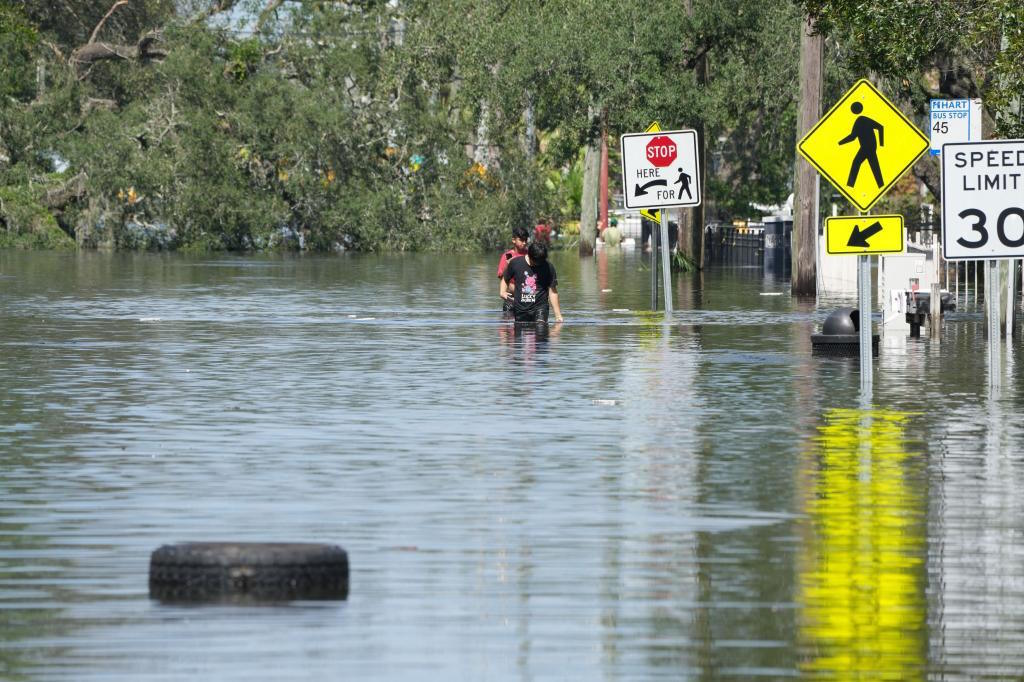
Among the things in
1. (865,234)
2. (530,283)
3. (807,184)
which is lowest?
(530,283)

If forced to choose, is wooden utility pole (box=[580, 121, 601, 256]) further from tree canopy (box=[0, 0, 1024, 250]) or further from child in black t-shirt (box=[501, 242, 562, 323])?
child in black t-shirt (box=[501, 242, 562, 323])

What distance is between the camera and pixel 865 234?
19.4 m

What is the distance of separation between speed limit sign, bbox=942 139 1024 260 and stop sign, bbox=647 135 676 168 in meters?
13.4

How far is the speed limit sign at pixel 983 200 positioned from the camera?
19.0 metres

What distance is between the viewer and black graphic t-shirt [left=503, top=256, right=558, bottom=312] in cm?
3027

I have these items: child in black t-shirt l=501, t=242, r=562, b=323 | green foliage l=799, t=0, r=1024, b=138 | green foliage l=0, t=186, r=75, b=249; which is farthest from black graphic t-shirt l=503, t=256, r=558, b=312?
green foliage l=0, t=186, r=75, b=249

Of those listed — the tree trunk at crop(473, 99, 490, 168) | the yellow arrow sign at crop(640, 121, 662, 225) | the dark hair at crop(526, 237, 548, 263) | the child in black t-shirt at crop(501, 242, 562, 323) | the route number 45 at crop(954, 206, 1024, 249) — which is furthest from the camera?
the tree trunk at crop(473, 99, 490, 168)

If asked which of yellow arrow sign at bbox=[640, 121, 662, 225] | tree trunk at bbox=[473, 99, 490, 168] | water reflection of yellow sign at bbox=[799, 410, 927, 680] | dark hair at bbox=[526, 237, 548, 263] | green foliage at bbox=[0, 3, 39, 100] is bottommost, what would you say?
water reflection of yellow sign at bbox=[799, 410, 927, 680]

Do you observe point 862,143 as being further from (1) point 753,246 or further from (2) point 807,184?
(1) point 753,246

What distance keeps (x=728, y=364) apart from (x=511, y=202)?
195 feet

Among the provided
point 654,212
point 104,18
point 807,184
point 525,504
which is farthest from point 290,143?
point 525,504

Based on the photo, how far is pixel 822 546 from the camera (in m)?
11.4

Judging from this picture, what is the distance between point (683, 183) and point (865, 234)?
1326 cm

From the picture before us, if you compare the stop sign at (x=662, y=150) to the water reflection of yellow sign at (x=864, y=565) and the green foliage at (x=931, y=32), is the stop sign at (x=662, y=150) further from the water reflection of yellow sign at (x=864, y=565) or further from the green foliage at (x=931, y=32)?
the water reflection of yellow sign at (x=864, y=565)
